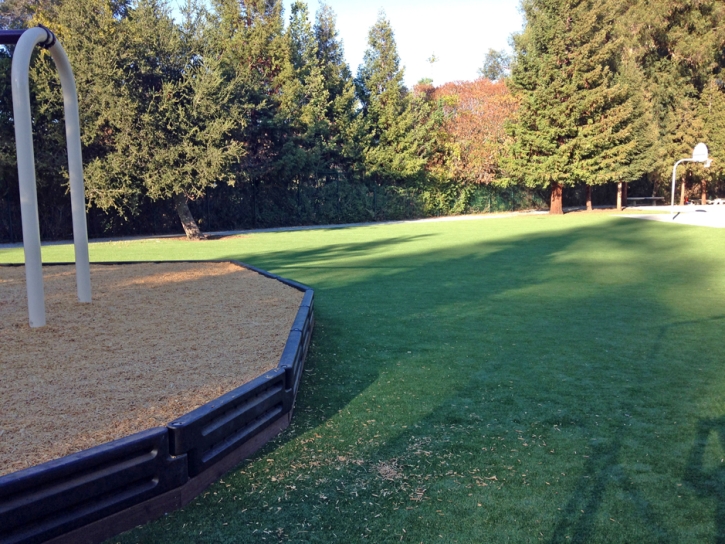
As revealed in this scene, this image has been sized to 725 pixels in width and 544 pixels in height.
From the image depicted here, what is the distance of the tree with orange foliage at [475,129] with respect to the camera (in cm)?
3541

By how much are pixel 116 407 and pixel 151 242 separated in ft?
58.0

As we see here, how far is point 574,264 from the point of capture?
12.9m

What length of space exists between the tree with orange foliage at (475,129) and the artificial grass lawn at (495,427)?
26.4 meters

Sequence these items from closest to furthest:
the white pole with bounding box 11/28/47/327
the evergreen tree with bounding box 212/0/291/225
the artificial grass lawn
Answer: the artificial grass lawn, the white pole with bounding box 11/28/47/327, the evergreen tree with bounding box 212/0/291/225

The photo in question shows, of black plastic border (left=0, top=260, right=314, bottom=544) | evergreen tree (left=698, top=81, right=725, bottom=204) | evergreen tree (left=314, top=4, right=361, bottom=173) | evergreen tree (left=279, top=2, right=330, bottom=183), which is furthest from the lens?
evergreen tree (left=698, top=81, right=725, bottom=204)

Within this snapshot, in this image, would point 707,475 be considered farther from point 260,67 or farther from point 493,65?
point 493,65

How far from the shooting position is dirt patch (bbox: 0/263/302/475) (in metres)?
3.59

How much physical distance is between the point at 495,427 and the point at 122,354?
3186 mm

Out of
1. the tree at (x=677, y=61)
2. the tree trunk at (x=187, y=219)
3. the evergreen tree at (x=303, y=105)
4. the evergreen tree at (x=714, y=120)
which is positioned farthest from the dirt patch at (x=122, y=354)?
the evergreen tree at (x=714, y=120)

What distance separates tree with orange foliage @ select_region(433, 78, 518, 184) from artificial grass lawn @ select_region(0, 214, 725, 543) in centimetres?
2644

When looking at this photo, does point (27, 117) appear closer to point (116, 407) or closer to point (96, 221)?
point (116, 407)

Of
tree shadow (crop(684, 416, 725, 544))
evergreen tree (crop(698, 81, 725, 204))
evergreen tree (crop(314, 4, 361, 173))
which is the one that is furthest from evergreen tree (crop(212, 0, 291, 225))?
evergreen tree (crop(698, 81, 725, 204))

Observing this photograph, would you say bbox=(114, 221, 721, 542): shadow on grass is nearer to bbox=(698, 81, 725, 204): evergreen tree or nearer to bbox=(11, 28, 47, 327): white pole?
bbox=(11, 28, 47, 327): white pole

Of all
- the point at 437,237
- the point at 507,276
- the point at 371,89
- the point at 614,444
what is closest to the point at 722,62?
the point at 371,89
